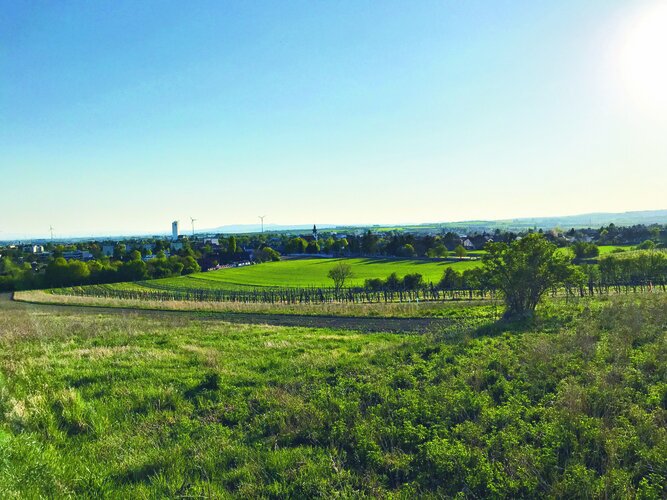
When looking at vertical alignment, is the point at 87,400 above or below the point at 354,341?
above

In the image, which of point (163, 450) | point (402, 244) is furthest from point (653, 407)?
point (402, 244)

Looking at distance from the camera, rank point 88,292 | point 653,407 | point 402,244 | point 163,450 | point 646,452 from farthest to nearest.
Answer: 1. point 402,244
2. point 88,292
3. point 653,407
4. point 163,450
5. point 646,452

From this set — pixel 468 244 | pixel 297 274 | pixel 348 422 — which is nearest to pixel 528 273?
pixel 348 422

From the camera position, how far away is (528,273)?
24.4m

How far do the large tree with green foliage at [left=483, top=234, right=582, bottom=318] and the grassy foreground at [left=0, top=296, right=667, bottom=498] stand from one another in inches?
381

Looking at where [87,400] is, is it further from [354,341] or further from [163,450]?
[354,341]

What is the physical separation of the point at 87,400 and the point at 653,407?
1359 centimetres

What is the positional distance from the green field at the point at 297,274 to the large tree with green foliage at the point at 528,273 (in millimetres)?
58794

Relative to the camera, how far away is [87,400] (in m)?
10.2

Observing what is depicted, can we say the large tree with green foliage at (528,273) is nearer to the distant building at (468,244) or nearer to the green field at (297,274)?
the green field at (297,274)

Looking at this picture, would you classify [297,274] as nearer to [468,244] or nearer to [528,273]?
[528,273]

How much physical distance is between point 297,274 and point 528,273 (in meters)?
88.4

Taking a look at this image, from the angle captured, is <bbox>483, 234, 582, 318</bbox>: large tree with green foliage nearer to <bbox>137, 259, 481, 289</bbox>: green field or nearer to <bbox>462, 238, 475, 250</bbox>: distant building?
A: <bbox>137, 259, 481, 289</bbox>: green field

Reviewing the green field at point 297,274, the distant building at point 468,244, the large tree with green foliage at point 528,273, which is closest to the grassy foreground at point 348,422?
the large tree with green foliage at point 528,273
